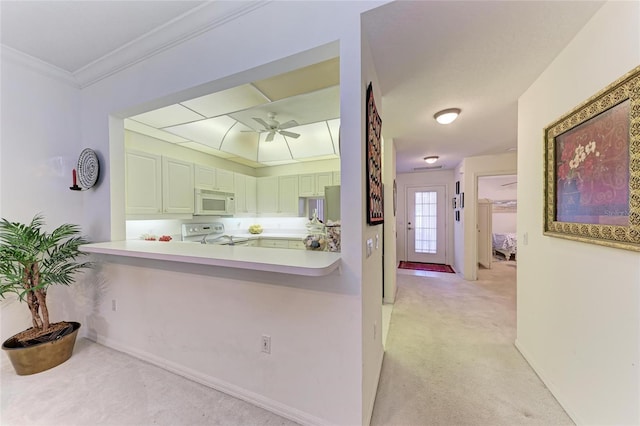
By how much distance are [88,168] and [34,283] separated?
1.07 m

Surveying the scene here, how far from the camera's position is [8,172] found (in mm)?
2020

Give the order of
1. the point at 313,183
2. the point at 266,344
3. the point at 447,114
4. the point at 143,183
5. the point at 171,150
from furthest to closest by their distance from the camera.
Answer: the point at 313,183 < the point at 171,150 < the point at 143,183 < the point at 447,114 < the point at 266,344

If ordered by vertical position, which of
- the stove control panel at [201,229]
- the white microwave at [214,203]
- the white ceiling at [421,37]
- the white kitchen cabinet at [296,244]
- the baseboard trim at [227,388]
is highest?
the white ceiling at [421,37]

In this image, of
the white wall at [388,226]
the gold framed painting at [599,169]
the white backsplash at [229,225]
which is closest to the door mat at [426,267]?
the white wall at [388,226]

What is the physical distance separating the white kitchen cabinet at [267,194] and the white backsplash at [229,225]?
34 cm

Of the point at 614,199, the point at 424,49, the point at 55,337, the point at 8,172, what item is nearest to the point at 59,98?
the point at 8,172

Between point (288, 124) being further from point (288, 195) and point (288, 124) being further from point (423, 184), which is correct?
point (423, 184)

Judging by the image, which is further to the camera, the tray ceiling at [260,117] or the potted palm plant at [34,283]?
the tray ceiling at [260,117]

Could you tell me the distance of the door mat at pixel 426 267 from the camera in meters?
5.37

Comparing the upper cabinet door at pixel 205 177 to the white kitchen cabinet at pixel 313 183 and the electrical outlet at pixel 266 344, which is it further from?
the electrical outlet at pixel 266 344

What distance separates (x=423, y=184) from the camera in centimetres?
616

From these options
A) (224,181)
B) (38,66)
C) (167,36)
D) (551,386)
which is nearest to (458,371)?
(551,386)

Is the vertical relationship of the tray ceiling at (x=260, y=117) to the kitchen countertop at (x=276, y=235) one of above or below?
above

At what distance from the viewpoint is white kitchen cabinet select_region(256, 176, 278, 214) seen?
482 cm
